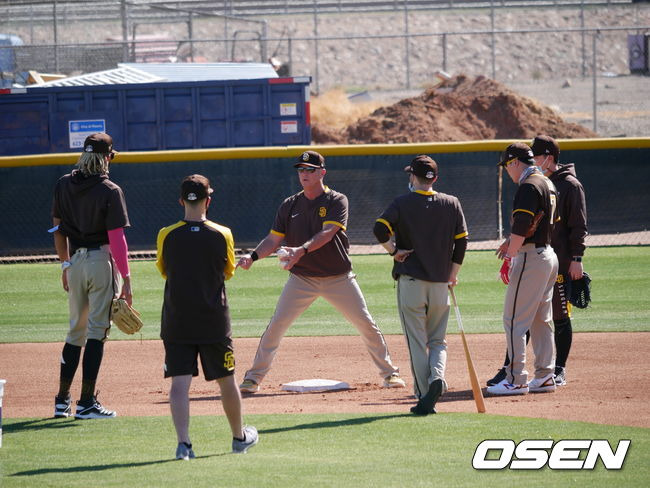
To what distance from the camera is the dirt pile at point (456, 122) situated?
80.3ft

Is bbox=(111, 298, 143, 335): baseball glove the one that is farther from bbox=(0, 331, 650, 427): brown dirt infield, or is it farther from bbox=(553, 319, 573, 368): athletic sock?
bbox=(553, 319, 573, 368): athletic sock

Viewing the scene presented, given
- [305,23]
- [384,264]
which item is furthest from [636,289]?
[305,23]

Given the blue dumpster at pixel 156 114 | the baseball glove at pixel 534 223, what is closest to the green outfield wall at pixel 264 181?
the blue dumpster at pixel 156 114

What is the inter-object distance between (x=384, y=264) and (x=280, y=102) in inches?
198

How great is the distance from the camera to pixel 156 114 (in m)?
19.0

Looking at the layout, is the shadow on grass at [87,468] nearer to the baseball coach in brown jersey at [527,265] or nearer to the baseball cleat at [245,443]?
the baseball cleat at [245,443]

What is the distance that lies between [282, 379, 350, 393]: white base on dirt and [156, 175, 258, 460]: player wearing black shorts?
8.70ft

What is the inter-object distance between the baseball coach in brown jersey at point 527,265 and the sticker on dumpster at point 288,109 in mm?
11673

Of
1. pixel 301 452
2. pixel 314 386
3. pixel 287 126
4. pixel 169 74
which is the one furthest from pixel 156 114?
pixel 301 452

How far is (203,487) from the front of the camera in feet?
17.0

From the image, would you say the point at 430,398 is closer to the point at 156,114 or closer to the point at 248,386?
the point at 248,386

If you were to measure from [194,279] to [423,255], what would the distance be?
2.11m

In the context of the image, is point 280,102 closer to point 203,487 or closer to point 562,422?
point 562,422

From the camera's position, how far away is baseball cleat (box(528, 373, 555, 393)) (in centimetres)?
812
